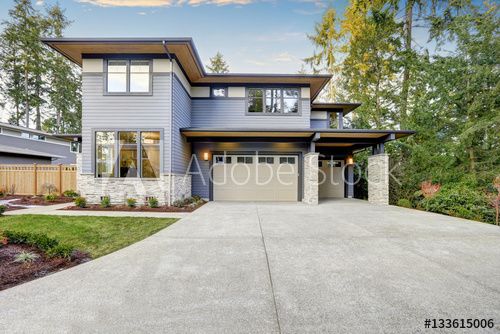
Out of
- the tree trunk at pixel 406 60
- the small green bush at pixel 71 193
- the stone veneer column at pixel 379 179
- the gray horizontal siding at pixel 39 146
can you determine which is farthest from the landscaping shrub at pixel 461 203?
the gray horizontal siding at pixel 39 146

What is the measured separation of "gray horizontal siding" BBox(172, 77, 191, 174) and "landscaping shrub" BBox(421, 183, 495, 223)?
935 cm

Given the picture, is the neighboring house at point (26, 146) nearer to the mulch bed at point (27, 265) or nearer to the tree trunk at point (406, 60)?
the mulch bed at point (27, 265)

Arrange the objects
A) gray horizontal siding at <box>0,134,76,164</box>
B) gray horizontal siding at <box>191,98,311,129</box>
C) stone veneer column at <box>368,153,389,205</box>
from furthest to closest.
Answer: gray horizontal siding at <box>0,134,76,164</box>, gray horizontal siding at <box>191,98,311,129</box>, stone veneer column at <box>368,153,389,205</box>

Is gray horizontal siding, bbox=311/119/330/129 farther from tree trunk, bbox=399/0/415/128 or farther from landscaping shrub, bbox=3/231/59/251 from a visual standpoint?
landscaping shrub, bbox=3/231/59/251

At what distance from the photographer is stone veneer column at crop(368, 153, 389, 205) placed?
9344 mm

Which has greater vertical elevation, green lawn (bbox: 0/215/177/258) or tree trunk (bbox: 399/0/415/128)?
tree trunk (bbox: 399/0/415/128)

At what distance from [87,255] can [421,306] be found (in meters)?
4.50

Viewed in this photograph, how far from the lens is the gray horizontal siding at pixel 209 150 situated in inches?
408

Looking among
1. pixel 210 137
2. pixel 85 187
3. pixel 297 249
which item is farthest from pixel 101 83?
pixel 297 249

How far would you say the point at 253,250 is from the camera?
12.3 ft

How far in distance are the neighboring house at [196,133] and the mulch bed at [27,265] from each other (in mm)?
4456

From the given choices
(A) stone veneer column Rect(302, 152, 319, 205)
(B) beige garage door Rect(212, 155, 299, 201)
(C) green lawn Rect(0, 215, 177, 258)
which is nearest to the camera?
(C) green lawn Rect(0, 215, 177, 258)

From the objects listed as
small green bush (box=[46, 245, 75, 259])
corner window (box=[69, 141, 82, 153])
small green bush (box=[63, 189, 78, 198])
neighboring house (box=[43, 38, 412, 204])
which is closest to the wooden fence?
small green bush (box=[63, 189, 78, 198])

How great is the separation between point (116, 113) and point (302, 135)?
7.28 meters
